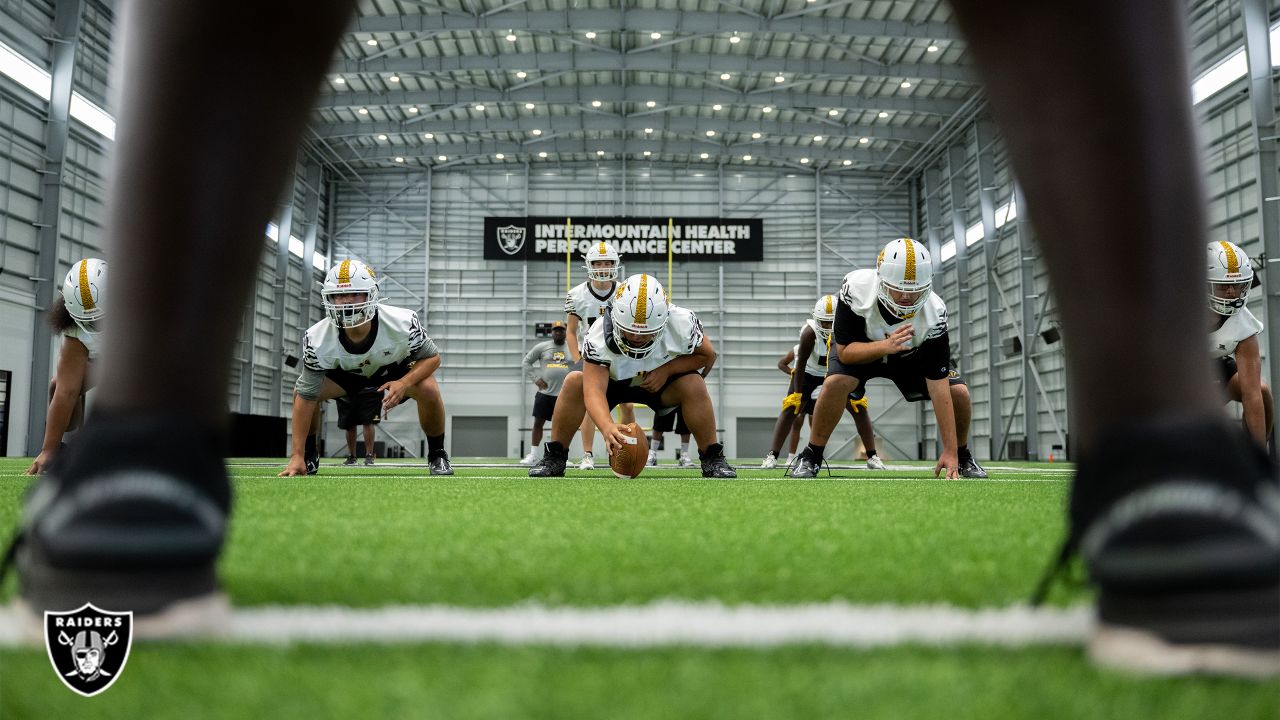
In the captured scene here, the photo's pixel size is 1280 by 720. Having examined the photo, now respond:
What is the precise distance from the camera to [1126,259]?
734 mm

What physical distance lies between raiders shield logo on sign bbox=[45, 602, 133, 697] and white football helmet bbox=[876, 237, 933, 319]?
5185 mm

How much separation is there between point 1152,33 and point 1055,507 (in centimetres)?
209

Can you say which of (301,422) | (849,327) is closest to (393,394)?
(301,422)

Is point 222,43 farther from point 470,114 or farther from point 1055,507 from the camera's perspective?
point 470,114

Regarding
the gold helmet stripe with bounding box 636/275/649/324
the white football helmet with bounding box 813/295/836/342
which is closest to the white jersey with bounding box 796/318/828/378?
the white football helmet with bounding box 813/295/836/342

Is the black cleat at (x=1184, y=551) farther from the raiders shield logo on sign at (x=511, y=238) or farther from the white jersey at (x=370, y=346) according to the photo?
the raiders shield logo on sign at (x=511, y=238)

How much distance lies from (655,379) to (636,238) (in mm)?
A: 21039

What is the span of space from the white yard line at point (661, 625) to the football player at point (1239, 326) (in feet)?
20.3

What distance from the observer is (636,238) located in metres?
26.4

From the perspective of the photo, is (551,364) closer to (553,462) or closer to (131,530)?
(553,462)

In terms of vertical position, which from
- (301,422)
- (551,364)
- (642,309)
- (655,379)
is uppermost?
(551,364)

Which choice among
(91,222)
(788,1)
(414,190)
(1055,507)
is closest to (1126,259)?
(1055,507)

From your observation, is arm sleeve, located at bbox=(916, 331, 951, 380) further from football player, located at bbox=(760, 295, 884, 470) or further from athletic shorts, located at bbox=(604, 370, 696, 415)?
football player, located at bbox=(760, 295, 884, 470)

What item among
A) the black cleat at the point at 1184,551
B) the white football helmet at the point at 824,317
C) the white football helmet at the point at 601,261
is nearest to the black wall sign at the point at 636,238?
the white football helmet at the point at 601,261
